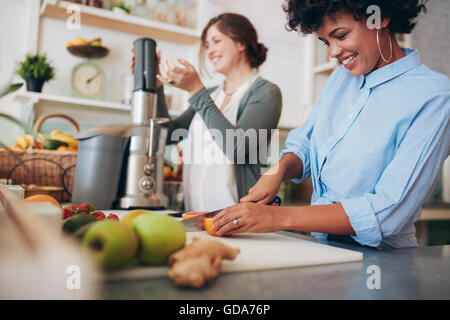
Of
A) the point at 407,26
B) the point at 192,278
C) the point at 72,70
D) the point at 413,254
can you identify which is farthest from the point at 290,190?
the point at 192,278

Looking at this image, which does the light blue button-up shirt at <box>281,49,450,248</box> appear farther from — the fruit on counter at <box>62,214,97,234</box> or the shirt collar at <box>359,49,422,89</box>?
the fruit on counter at <box>62,214,97,234</box>

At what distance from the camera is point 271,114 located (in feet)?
4.21

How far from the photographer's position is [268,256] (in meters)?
0.52

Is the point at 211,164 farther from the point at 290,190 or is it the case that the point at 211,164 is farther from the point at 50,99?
the point at 290,190

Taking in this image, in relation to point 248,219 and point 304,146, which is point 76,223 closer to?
point 248,219

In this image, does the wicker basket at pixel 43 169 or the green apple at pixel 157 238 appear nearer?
the green apple at pixel 157 238

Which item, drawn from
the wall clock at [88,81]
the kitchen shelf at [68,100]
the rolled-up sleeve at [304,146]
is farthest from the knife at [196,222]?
the wall clock at [88,81]

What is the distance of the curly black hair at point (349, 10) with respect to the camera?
782mm

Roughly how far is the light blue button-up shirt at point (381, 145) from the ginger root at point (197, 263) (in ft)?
→ 1.12

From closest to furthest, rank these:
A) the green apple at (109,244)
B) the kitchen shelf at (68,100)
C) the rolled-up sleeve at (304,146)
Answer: the green apple at (109,244) < the rolled-up sleeve at (304,146) < the kitchen shelf at (68,100)

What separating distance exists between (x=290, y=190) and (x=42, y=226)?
7.50ft

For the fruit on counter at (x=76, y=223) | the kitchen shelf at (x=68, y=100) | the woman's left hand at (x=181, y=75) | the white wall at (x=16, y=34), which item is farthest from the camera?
the white wall at (x=16, y=34)

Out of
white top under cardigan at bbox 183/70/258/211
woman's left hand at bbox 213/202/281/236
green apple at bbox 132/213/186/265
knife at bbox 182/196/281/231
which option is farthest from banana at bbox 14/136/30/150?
green apple at bbox 132/213/186/265

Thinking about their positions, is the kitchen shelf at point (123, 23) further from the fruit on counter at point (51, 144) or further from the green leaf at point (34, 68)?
the fruit on counter at point (51, 144)
